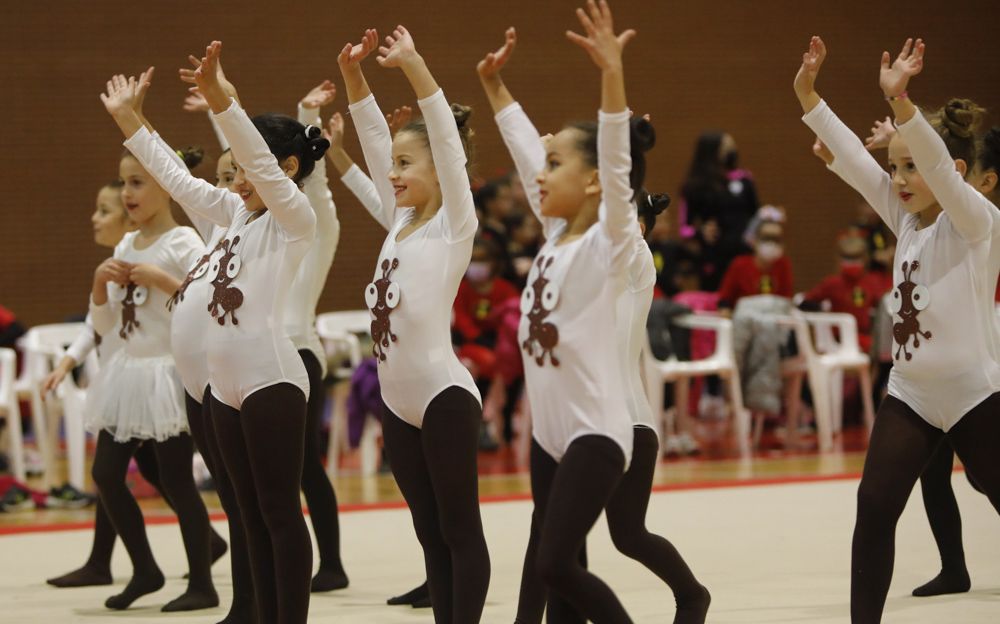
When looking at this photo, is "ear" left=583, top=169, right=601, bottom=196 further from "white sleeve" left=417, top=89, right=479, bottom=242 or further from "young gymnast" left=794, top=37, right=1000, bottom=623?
"young gymnast" left=794, top=37, right=1000, bottom=623

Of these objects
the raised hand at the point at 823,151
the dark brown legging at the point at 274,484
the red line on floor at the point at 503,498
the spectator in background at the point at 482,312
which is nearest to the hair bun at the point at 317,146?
the dark brown legging at the point at 274,484

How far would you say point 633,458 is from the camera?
12.4ft

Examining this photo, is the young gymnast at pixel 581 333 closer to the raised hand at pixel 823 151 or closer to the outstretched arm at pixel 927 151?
the outstretched arm at pixel 927 151

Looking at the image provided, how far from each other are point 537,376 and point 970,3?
11032 mm

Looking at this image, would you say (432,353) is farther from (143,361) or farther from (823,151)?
(143,361)

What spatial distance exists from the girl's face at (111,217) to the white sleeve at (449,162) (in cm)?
224

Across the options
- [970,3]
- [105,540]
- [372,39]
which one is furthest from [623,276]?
[970,3]

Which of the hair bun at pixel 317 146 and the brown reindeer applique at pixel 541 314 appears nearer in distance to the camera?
the brown reindeer applique at pixel 541 314

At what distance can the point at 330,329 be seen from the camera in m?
8.73

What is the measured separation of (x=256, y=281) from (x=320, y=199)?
130 cm

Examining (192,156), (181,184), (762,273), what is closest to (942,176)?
(181,184)

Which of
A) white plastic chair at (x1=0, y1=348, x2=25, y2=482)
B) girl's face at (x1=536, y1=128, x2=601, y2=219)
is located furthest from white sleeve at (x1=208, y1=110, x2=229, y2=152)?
white plastic chair at (x1=0, y1=348, x2=25, y2=482)

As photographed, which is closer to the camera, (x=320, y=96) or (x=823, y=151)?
(x=823, y=151)

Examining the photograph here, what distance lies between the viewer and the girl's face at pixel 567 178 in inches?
134
